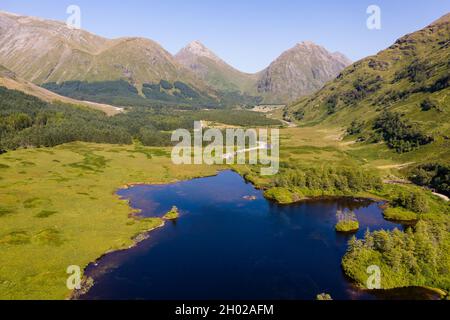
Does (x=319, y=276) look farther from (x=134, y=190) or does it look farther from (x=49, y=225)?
(x=134, y=190)

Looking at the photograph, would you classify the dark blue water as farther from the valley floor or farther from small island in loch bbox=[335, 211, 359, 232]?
the valley floor

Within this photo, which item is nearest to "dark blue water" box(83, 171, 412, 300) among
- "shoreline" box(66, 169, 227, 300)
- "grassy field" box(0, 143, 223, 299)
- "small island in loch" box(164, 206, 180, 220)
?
"shoreline" box(66, 169, 227, 300)

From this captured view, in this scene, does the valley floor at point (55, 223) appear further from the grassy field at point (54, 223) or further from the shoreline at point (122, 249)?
the shoreline at point (122, 249)

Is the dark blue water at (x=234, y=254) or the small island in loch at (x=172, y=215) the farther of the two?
the small island in loch at (x=172, y=215)

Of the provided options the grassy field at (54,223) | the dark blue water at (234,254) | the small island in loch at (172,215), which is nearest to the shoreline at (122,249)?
the grassy field at (54,223)

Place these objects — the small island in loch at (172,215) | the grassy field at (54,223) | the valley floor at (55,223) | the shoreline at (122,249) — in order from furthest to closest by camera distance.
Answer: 1. the small island in loch at (172,215)
2. the valley floor at (55,223)
3. the grassy field at (54,223)
4. the shoreline at (122,249)

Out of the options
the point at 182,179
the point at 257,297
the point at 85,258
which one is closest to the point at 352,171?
the point at 182,179
